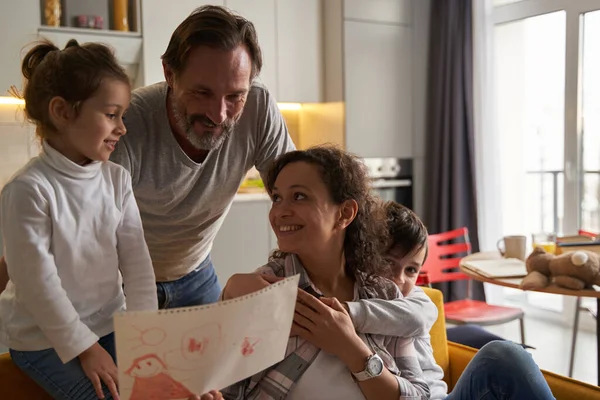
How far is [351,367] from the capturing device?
1417mm

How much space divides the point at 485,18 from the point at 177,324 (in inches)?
156

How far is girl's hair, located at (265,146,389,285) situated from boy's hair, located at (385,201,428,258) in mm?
89

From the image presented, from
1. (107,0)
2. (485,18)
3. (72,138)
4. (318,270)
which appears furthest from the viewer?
(485,18)

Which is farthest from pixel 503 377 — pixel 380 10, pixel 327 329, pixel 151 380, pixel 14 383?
pixel 380 10

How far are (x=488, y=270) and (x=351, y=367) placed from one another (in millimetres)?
1349

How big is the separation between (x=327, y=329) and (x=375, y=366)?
13 cm

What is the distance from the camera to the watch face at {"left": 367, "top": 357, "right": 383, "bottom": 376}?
140 cm

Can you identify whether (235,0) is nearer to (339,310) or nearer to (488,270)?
(488,270)

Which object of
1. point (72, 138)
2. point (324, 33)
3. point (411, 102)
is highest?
point (324, 33)

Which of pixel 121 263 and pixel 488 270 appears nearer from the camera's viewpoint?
pixel 121 263

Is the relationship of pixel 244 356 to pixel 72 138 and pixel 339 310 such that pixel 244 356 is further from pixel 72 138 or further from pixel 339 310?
pixel 72 138

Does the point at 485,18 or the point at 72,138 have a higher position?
the point at 485,18

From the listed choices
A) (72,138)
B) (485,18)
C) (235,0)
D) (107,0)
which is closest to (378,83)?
(485,18)

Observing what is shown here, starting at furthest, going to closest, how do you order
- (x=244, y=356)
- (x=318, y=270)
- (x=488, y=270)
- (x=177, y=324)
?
(x=488, y=270)
(x=318, y=270)
(x=244, y=356)
(x=177, y=324)
